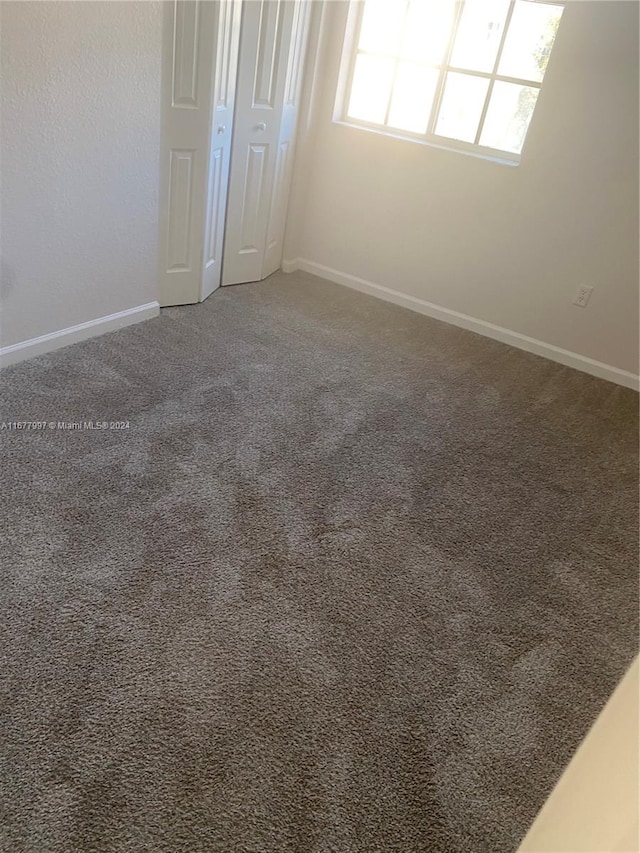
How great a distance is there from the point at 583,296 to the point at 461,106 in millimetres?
1189

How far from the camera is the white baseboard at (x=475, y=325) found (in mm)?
3344

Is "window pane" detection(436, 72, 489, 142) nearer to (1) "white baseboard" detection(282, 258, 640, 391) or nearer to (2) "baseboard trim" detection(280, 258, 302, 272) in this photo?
(1) "white baseboard" detection(282, 258, 640, 391)

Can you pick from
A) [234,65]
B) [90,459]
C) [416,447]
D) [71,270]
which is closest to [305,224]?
[234,65]

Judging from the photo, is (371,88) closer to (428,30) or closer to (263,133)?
(428,30)

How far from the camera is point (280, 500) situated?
2139mm

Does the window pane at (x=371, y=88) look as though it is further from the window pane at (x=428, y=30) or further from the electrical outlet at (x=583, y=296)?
the electrical outlet at (x=583, y=296)

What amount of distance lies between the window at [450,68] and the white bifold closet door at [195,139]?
893 millimetres

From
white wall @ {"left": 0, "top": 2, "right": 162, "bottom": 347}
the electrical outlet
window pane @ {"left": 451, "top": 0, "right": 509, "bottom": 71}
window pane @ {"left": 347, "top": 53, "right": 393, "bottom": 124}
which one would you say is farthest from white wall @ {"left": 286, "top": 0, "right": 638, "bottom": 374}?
white wall @ {"left": 0, "top": 2, "right": 162, "bottom": 347}

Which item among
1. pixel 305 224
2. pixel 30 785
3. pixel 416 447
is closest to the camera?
pixel 30 785

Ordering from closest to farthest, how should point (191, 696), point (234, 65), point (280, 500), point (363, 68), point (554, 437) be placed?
1. point (191, 696)
2. point (280, 500)
3. point (554, 437)
4. point (234, 65)
5. point (363, 68)

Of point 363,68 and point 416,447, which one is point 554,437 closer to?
point 416,447

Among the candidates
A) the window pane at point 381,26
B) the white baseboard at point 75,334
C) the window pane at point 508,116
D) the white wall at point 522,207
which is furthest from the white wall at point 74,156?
the window pane at point 508,116

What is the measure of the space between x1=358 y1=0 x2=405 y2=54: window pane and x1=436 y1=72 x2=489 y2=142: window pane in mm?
378

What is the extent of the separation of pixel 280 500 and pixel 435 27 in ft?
8.68
